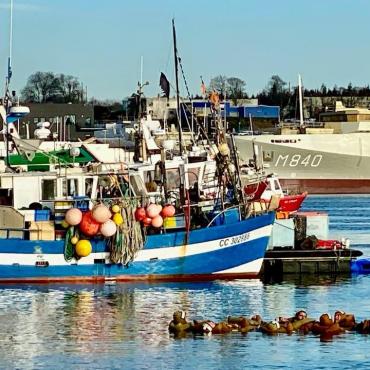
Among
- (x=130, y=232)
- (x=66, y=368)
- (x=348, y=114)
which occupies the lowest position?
(x=66, y=368)

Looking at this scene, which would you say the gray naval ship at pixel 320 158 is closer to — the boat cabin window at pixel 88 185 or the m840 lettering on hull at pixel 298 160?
the m840 lettering on hull at pixel 298 160

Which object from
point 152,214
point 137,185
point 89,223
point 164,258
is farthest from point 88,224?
point 137,185

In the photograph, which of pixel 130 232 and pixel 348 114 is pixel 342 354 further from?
pixel 348 114

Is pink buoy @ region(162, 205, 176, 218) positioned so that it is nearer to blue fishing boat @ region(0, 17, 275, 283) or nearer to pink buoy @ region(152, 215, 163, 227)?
blue fishing boat @ region(0, 17, 275, 283)

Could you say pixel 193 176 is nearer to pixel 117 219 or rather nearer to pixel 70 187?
pixel 70 187

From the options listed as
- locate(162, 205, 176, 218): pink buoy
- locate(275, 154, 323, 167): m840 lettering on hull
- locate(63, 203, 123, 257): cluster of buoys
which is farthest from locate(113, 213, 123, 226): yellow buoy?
locate(275, 154, 323, 167): m840 lettering on hull

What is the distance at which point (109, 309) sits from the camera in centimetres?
3662

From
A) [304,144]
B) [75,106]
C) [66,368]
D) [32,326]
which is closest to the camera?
[66,368]

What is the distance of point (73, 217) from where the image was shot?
39.2m

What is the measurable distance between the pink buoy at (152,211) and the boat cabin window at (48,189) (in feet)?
9.88

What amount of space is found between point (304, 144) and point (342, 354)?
93988mm

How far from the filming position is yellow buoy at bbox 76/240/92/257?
3956cm

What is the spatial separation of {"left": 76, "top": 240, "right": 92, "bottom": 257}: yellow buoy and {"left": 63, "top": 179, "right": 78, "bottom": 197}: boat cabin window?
210 centimetres

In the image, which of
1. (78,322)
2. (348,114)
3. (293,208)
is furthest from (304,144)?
(78,322)
